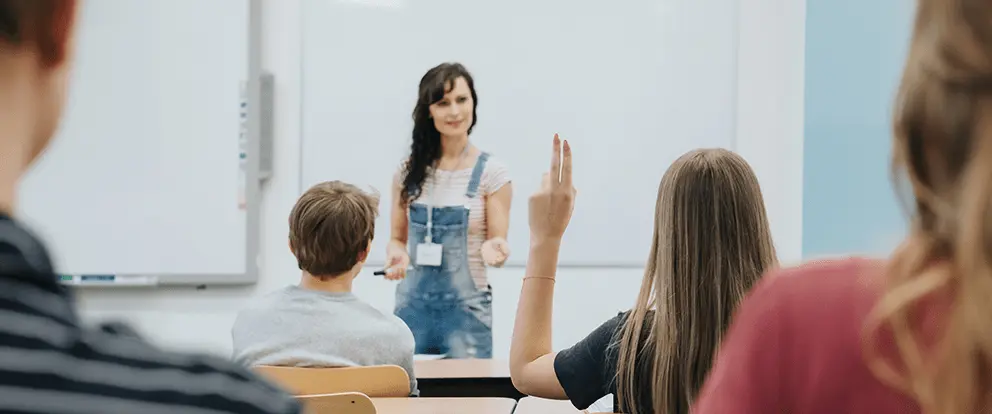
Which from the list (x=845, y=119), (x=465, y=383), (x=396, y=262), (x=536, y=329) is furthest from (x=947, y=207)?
(x=845, y=119)

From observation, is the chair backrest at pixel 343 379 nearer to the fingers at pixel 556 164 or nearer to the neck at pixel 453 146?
the fingers at pixel 556 164

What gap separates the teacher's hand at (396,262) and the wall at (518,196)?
4.28 ft

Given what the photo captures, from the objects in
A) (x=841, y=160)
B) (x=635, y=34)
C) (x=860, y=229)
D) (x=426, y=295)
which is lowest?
(x=426, y=295)

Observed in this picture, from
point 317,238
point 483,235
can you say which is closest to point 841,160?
point 483,235

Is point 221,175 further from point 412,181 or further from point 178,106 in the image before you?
point 412,181

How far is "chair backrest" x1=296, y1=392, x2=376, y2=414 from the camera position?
6.63ft

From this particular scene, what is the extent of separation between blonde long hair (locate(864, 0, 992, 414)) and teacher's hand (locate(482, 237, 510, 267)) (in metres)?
3.11

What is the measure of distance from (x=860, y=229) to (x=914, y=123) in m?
3.89

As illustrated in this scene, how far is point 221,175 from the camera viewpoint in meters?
5.16

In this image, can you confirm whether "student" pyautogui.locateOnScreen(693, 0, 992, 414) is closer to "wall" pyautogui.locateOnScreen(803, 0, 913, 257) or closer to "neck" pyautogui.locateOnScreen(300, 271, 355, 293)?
"neck" pyautogui.locateOnScreen(300, 271, 355, 293)

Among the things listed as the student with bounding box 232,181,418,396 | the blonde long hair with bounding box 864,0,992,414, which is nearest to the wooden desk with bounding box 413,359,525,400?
the student with bounding box 232,181,418,396

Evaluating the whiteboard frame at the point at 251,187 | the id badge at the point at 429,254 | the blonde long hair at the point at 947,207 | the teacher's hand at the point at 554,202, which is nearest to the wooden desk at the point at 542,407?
the teacher's hand at the point at 554,202

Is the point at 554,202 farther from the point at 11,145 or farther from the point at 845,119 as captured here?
the point at 845,119

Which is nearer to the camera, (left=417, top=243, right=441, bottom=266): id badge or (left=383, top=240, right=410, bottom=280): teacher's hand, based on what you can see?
(left=383, top=240, right=410, bottom=280): teacher's hand
